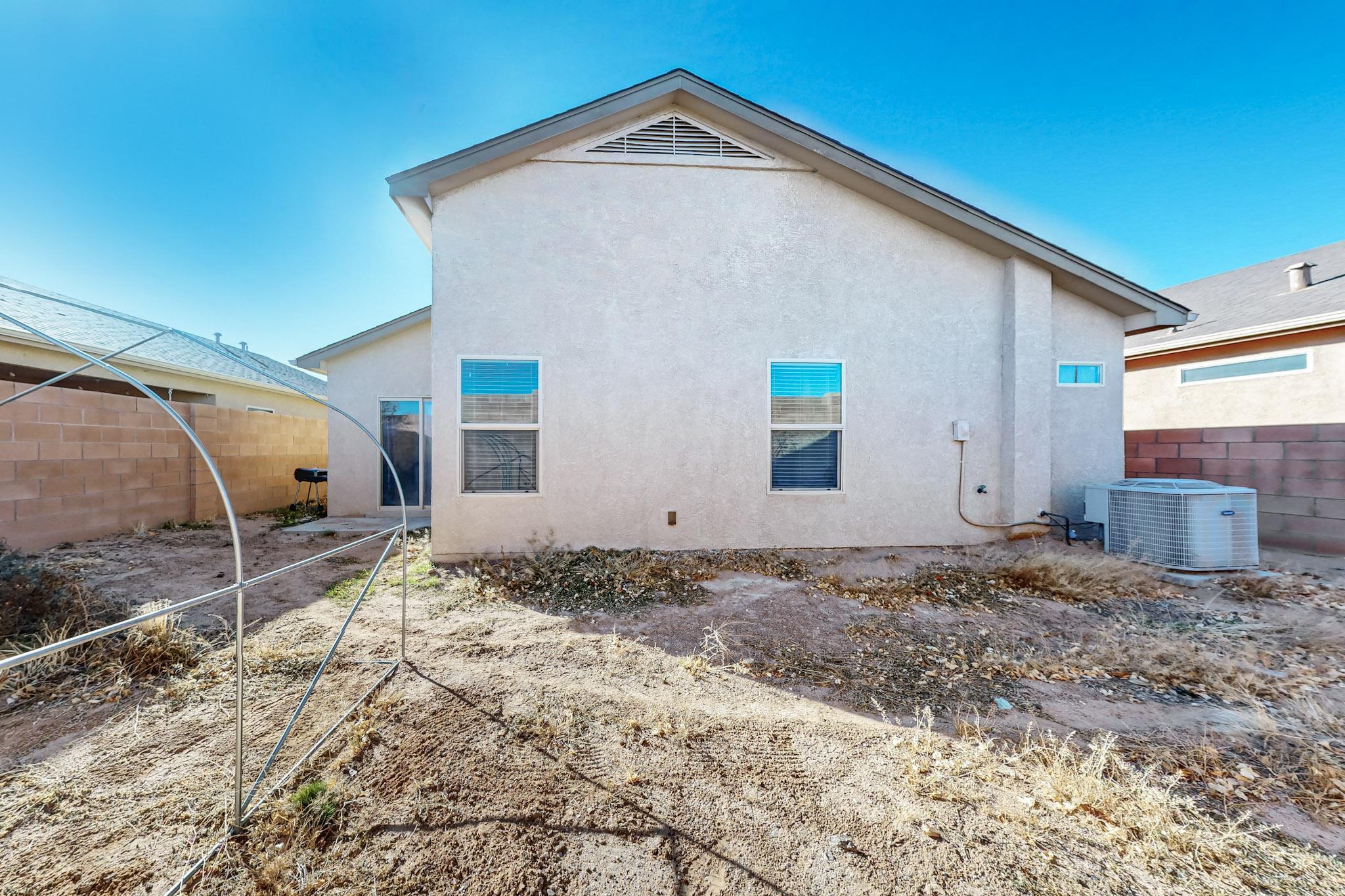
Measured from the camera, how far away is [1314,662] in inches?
125

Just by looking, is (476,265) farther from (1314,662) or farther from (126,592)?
(1314,662)

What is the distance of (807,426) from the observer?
5.67 m

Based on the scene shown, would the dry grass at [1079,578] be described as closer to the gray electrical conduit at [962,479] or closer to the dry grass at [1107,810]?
the gray electrical conduit at [962,479]

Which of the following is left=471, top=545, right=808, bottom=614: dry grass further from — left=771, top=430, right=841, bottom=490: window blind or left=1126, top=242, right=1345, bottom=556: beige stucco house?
left=1126, top=242, right=1345, bottom=556: beige stucco house

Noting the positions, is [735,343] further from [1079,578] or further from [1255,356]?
[1255,356]

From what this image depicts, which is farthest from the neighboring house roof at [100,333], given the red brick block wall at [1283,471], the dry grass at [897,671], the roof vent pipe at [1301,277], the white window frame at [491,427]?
the roof vent pipe at [1301,277]

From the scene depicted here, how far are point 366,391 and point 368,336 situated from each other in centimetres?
97

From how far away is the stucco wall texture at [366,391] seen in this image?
8.01 metres

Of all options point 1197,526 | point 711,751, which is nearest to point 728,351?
point 711,751

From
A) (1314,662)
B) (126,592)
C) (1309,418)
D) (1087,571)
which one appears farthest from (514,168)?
(1309,418)

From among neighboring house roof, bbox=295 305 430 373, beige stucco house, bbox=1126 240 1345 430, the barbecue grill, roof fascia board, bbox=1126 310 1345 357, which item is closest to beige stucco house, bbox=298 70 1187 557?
neighboring house roof, bbox=295 305 430 373

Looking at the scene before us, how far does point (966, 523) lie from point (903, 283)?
319 centimetres

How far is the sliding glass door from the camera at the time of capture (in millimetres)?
8109

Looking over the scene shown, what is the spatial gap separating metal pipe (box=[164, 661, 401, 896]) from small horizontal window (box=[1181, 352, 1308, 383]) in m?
12.6
